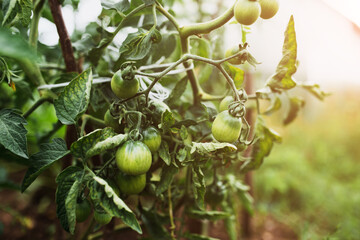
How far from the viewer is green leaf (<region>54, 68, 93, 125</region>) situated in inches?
18.4

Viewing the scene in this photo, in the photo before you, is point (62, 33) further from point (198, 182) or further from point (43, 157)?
point (198, 182)

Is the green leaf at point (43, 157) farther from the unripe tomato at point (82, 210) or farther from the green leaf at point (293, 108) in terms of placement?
the green leaf at point (293, 108)

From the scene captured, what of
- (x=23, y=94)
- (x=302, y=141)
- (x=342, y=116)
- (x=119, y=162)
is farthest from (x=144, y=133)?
(x=342, y=116)

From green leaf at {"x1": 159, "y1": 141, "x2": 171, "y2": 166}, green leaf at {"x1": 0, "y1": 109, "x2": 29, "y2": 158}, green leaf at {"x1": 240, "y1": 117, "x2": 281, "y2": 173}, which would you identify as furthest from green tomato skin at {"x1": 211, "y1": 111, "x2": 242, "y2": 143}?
green leaf at {"x1": 0, "y1": 109, "x2": 29, "y2": 158}

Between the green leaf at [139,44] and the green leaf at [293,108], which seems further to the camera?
the green leaf at [293,108]

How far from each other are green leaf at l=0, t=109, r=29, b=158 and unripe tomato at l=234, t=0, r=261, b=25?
0.41m

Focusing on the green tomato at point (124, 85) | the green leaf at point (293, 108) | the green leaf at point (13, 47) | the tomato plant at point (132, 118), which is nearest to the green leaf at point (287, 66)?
the tomato plant at point (132, 118)

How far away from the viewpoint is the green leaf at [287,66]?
1.65 ft

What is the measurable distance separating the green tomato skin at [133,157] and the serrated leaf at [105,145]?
0.05 feet

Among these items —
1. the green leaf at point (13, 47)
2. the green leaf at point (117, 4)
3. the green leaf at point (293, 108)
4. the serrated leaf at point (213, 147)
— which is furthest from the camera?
the green leaf at point (293, 108)

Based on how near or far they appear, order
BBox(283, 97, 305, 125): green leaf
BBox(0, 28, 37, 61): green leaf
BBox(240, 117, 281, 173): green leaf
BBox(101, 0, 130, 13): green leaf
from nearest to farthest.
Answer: BBox(0, 28, 37, 61): green leaf → BBox(101, 0, 130, 13): green leaf → BBox(240, 117, 281, 173): green leaf → BBox(283, 97, 305, 125): green leaf

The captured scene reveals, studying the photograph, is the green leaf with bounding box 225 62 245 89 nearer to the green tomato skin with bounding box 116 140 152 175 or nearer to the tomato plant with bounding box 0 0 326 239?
the tomato plant with bounding box 0 0 326 239

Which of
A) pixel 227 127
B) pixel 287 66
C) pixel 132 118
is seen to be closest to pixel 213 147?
pixel 227 127

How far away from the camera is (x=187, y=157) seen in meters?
0.50
